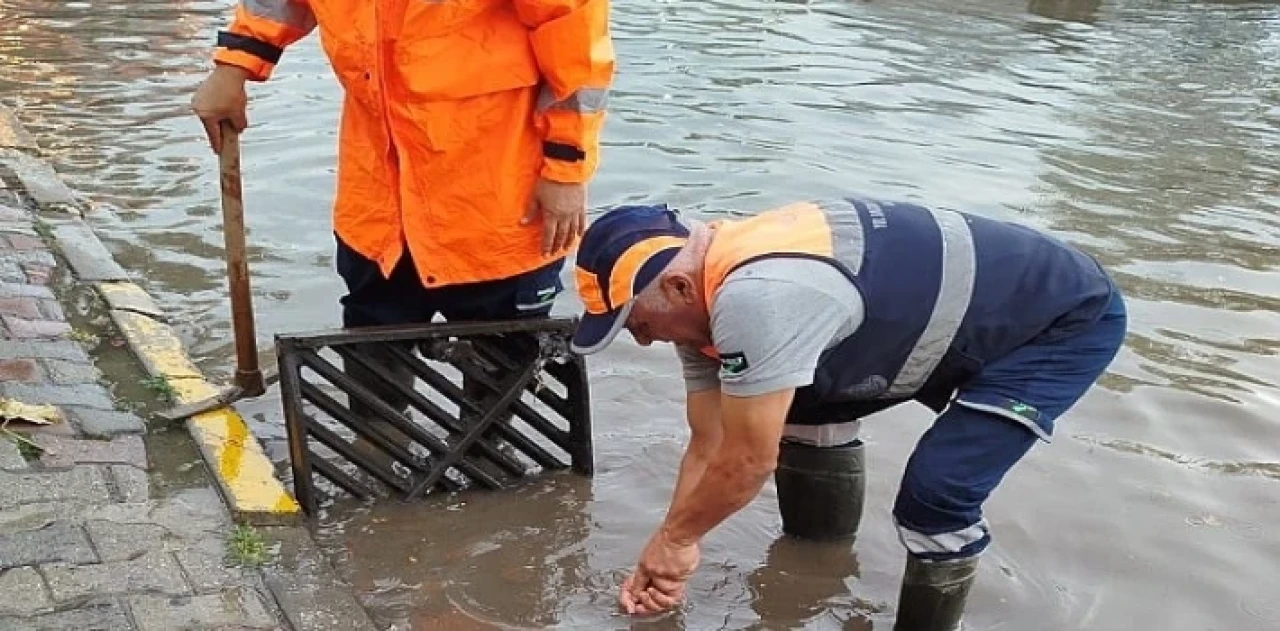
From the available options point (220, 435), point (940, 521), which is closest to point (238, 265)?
point (220, 435)

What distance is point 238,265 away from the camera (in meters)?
4.04

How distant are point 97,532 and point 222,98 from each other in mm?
1211

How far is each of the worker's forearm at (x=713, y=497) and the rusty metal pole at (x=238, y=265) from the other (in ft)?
5.18

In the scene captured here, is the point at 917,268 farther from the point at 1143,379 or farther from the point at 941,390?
the point at 1143,379

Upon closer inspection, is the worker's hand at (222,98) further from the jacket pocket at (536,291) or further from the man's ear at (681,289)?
the man's ear at (681,289)

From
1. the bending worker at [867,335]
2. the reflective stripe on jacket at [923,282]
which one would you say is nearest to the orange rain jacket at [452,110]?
the bending worker at [867,335]

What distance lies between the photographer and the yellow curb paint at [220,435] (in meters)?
3.71

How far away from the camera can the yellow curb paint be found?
3.71 metres

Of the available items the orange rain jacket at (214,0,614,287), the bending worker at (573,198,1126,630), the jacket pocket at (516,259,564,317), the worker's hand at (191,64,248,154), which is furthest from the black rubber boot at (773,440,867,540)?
the worker's hand at (191,64,248,154)

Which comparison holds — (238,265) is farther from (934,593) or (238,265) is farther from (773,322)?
(934,593)

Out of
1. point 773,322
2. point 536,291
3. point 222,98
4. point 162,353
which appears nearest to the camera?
point 773,322

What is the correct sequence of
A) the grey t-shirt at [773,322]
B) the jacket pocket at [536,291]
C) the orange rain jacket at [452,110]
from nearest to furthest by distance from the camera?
the grey t-shirt at [773,322]
the orange rain jacket at [452,110]
the jacket pocket at [536,291]

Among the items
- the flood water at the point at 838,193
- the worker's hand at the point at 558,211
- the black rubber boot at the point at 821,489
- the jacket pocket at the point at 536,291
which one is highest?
the worker's hand at the point at 558,211

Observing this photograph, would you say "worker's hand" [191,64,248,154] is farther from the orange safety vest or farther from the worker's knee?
the worker's knee
